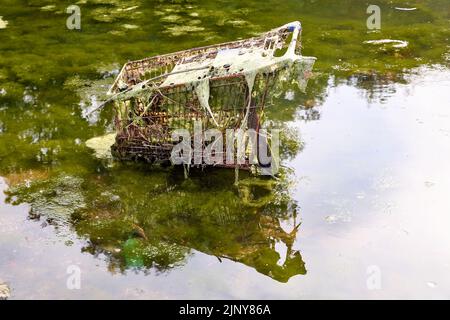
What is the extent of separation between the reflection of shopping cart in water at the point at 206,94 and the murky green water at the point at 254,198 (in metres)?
0.53

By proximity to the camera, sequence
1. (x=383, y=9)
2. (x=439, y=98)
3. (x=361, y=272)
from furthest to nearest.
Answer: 1. (x=383, y=9)
2. (x=439, y=98)
3. (x=361, y=272)

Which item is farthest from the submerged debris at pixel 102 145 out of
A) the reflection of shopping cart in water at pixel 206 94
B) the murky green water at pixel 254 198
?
the reflection of shopping cart in water at pixel 206 94

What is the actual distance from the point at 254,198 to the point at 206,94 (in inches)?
63.8

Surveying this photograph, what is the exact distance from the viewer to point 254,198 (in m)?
7.36

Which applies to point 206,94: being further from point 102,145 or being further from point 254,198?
point 102,145

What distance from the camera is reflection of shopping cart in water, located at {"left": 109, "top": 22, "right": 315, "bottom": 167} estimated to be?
22.2 ft

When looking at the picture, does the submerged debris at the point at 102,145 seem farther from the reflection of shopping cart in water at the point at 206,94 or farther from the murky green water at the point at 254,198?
the reflection of shopping cart in water at the point at 206,94

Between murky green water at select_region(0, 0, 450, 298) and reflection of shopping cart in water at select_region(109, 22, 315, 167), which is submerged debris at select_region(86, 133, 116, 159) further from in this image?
reflection of shopping cart in water at select_region(109, 22, 315, 167)

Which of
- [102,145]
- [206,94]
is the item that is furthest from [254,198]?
[102,145]

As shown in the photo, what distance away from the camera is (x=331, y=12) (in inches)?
594
